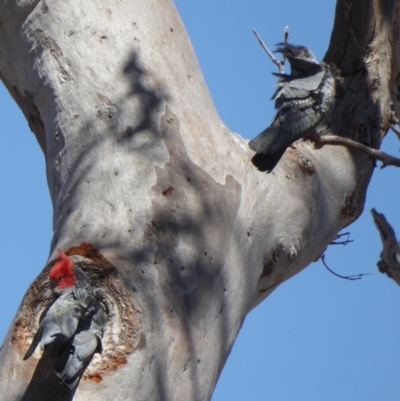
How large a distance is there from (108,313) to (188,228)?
364 millimetres

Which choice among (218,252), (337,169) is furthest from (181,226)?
(337,169)

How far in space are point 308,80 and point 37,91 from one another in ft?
4.81

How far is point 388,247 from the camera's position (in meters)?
3.72

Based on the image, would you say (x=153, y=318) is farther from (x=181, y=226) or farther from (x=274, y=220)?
(x=274, y=220)

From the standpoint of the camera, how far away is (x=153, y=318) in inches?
89.2

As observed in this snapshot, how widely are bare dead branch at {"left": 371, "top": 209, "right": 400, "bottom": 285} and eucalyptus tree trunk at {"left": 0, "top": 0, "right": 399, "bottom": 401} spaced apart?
351 mm

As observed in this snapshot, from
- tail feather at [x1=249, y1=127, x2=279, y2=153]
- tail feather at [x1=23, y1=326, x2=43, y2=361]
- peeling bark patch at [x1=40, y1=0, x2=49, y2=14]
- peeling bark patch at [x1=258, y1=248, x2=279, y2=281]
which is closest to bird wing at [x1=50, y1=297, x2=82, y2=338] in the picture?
tail feather at [x1=23, y1=326, x2=43, y2=361]

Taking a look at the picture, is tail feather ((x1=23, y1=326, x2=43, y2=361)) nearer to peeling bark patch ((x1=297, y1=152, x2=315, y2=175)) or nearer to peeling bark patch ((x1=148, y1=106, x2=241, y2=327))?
peeling bark patch ((x1=148, y1=106, x2=241, y2=327))

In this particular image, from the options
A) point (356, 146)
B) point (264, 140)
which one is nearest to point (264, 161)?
point (264, 140)

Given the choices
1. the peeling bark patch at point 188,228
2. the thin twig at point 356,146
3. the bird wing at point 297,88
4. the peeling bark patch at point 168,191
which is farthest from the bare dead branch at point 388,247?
the peeling bark patch at point 168,191

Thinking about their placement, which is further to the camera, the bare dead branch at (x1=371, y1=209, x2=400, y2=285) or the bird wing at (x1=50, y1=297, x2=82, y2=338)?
the bare dead branch at (x1=371, y1=209, x2=400, y2=285)

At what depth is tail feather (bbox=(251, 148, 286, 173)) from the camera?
284cm

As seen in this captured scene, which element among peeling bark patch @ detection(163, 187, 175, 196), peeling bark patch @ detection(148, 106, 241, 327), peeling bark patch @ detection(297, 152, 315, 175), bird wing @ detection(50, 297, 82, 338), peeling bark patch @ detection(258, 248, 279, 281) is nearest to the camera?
bird wing @ detection(50, 297, 82, 338)

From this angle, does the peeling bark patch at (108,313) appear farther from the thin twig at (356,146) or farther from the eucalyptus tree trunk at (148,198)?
the thin twig at (356,146)
